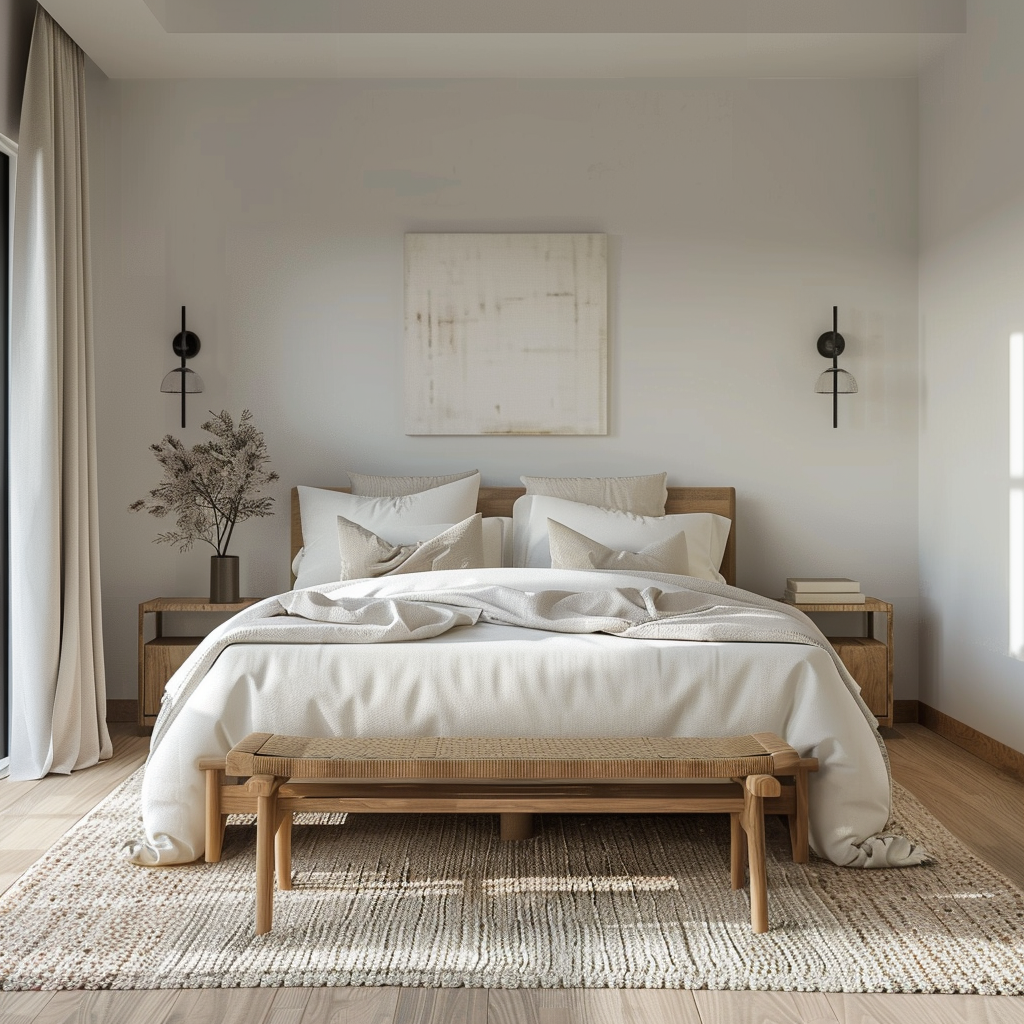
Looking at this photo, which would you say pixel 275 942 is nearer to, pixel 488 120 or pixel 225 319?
pixel 225 319

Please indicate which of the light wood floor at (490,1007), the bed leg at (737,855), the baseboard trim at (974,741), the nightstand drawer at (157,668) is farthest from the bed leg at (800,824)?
the nightstand drawer at (157,668)

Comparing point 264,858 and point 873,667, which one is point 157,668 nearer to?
point 264,858

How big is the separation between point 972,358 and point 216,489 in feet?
10.7

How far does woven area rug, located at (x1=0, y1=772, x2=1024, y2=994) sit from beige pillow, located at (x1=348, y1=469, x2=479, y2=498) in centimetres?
180

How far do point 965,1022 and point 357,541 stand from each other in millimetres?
2708

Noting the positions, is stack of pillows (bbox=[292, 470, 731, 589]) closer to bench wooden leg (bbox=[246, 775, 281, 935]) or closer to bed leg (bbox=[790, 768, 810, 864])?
bed leg (bbox=[790, 768, 810, 864])

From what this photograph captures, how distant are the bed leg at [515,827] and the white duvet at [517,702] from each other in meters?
0.33

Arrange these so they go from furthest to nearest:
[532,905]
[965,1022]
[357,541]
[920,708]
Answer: [920,708]
[357,541]
[532,905]
[965,1022]

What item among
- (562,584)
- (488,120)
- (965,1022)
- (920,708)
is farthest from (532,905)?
(488,120)

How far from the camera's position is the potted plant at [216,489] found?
14.3ft

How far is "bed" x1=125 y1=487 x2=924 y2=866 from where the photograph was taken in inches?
106

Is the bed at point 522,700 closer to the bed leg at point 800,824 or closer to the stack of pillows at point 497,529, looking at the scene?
the bed leg at point 800,824

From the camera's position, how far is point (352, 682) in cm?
277

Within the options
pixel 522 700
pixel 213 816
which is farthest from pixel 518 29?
pixel 213 816
